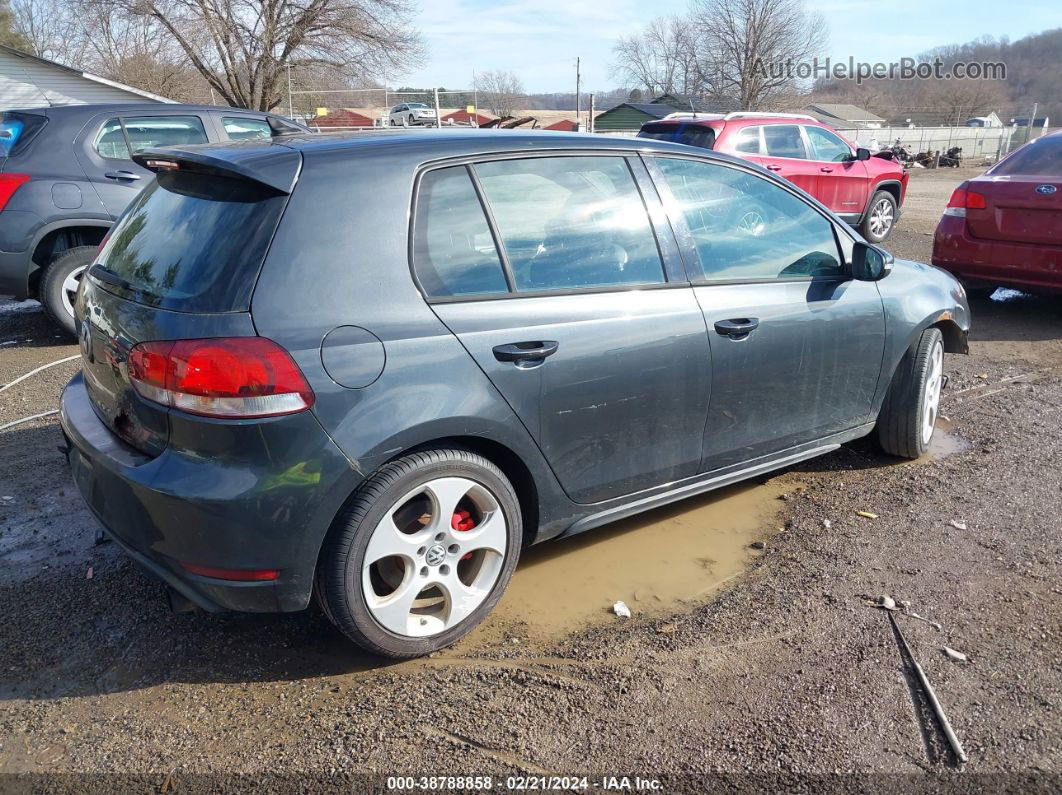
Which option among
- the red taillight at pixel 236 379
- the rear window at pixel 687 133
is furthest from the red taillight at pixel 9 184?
the rear window at pixel 687 133

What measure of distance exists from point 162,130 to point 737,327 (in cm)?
617

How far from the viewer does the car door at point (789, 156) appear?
1098 cm

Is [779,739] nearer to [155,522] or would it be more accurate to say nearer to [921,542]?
[921,542]

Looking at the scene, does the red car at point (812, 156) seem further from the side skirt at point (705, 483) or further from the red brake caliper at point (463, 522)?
the red brake caliper at point (463, 522)

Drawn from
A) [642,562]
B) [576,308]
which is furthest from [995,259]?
[576,308]

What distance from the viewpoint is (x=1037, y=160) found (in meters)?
7.64

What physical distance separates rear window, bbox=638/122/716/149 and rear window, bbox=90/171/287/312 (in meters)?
8.17

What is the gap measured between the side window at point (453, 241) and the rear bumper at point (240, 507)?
2.18 feet

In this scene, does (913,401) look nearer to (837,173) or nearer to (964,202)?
(964,202)

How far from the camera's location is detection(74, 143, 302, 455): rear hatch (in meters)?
2.52

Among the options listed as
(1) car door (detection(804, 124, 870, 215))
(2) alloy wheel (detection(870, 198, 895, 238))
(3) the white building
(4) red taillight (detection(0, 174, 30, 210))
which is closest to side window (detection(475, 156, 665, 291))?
(4) red taillight (detection(0, 174, 30, 210))

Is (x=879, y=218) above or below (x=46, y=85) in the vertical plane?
below

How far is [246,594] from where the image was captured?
2566 mm

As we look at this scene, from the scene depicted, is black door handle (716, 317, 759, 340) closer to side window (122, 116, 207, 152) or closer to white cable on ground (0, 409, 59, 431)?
white cable on ground (0, 409, 59, 431)
